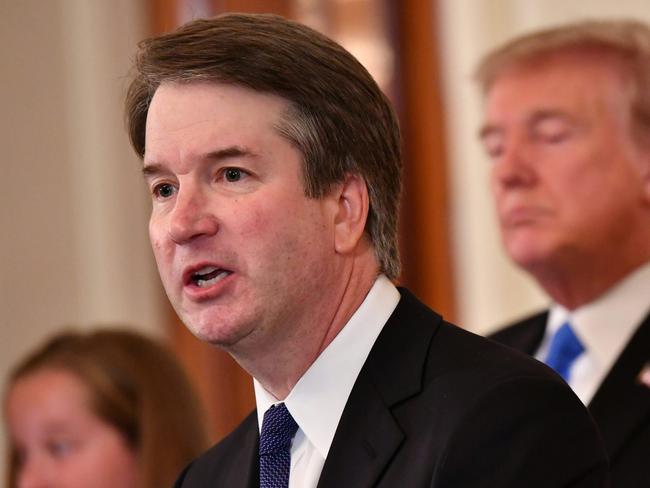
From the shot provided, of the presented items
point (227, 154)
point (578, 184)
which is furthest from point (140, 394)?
point (227, 154)

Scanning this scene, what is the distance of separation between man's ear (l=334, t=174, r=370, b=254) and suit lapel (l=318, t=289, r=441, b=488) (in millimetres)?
139

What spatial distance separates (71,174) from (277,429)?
4015mm

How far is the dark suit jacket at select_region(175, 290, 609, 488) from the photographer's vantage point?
6.01ft

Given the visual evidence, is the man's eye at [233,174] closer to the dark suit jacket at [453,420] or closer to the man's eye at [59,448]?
the dark suit jacket at [453,420]

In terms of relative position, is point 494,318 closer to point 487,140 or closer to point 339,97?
point 487,140

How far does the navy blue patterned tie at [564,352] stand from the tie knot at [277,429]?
1.25 m

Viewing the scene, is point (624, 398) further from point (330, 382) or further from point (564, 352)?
point (330, 382)

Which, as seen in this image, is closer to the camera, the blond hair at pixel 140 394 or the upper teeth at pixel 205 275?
the upper teeth at pixel 205 275

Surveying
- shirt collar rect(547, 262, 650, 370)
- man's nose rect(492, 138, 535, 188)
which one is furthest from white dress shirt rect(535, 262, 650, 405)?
man's nose rect(492, 138, 535, 188)

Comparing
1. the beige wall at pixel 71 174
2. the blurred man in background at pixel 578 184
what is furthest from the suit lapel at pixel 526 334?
the beige wall at pixel 71 174

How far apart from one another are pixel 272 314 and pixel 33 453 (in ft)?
5.59

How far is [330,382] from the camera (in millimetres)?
2119

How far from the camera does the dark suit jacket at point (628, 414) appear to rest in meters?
2.70

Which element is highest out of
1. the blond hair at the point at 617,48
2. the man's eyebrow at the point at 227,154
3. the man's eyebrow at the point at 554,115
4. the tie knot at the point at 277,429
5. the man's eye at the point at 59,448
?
the blond hair at the point at 617,48
